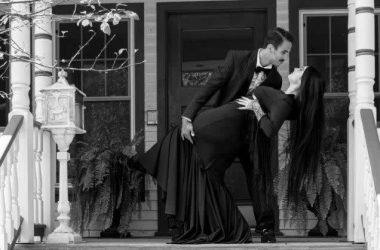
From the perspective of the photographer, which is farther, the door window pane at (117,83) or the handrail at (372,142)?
the door window pane at (117,83)

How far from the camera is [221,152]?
7609 millimetres

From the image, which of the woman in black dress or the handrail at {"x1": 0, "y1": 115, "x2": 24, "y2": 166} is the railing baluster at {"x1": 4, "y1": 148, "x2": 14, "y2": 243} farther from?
the woman in black dress

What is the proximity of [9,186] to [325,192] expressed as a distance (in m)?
3.04

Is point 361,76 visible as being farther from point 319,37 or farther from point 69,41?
point 69,41

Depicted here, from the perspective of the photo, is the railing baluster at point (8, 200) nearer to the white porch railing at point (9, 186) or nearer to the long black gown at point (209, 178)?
the white porch railing at point (9, 186)

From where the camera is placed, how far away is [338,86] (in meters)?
9.64

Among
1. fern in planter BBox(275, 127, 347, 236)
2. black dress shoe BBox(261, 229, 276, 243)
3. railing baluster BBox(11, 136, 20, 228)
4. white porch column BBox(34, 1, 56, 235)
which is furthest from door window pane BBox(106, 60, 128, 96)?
black dress shoe BBox(261, 229, 276, 243)

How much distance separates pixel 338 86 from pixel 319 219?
1.58m

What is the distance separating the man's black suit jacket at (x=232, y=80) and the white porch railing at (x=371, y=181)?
0.90 m

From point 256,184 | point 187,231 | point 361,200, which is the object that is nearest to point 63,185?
point 187,231

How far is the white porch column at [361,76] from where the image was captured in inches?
295

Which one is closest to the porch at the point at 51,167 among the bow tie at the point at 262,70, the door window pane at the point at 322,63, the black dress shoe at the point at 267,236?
the black dress shoe at the point at 267,236

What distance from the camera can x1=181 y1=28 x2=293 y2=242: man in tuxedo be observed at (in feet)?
24.9

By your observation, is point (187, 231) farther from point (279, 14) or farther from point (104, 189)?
point (279, 14)
